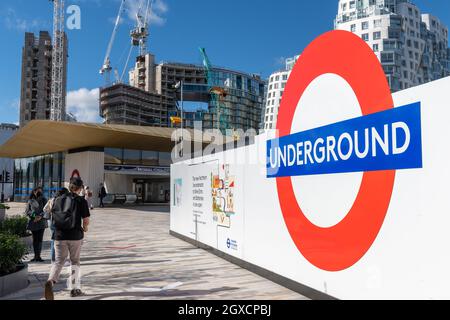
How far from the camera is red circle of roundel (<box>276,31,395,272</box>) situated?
502cm

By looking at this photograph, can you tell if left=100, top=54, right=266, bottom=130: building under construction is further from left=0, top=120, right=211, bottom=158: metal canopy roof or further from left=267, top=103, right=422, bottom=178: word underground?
left=267, top=103, right=422, bottom=178: word underground

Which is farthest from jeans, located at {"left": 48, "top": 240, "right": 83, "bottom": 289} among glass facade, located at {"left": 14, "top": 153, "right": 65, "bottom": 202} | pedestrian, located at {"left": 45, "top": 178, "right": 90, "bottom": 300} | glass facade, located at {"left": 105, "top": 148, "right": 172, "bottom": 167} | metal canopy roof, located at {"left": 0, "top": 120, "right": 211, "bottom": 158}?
glass facade, located at {"left": 14, "top": 153, "right": 65, "bottom": 202}

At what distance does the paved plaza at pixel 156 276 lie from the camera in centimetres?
648

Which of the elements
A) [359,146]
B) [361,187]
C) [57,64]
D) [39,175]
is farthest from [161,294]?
[57,64]

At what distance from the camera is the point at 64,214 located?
6.19 metres

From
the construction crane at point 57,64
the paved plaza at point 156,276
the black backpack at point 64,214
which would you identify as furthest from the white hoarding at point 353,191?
the construction crane at point 57,64

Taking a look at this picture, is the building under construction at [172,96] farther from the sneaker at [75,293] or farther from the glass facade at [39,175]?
the sneaker at [75,293]

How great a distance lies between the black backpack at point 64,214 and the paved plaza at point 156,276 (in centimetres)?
113

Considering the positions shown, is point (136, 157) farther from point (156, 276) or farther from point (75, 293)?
point (75, 293)

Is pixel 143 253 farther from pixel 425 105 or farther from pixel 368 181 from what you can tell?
pixel 425 105

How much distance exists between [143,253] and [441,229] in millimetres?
8108

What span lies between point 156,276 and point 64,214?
8.20 ft

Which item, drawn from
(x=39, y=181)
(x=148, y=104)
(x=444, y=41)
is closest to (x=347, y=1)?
(x=444, y=41)

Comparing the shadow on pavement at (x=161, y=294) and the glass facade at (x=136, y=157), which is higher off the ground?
the glass facade at (x=136, y=157)
